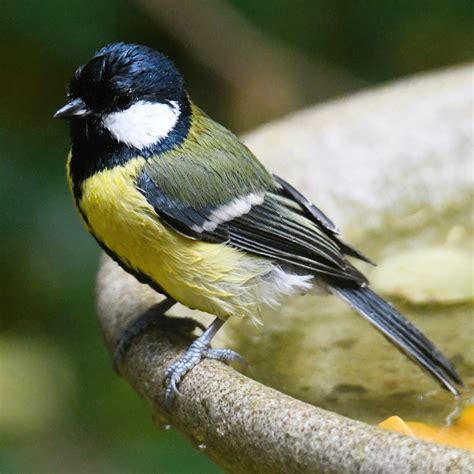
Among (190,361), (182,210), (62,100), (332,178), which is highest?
(62,100)

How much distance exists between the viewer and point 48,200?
119 inches

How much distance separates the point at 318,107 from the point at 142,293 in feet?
2.68

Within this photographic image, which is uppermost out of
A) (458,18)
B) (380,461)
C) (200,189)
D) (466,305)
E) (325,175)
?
(458,18)

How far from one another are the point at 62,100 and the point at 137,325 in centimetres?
204

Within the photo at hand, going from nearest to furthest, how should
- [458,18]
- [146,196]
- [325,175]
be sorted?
[146,196]
[325,175]
[458,18]

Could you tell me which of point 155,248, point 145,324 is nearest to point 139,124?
point 155,248

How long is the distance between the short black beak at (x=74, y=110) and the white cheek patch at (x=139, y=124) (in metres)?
0.04

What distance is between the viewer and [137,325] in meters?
1.67

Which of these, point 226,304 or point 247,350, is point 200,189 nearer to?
point 226,304

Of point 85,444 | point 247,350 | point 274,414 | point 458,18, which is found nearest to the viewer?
point 274,414

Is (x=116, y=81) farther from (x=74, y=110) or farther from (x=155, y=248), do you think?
(x=155, y=248)

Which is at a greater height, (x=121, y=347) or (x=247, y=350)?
(x=247, y=350)

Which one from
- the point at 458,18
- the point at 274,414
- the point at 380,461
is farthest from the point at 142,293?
the point at 458,18

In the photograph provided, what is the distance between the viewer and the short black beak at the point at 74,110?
164cm
